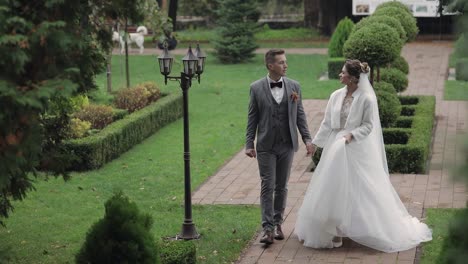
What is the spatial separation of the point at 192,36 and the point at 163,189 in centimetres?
2490

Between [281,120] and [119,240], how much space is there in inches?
108

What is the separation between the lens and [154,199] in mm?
11602

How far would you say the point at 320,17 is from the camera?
3528 centimetres

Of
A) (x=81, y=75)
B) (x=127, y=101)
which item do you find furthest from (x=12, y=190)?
(x=127, y=101)

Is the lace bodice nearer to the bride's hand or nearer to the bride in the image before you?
the bride

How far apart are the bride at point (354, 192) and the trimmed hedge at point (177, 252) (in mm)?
1350

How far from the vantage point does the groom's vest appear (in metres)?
9.20

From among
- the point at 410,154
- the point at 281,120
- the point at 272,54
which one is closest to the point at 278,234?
the point at 281,120

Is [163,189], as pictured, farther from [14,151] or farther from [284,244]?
[14,151]

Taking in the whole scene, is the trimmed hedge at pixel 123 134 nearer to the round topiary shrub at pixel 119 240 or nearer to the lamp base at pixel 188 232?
the lamp base at pixel 188 232

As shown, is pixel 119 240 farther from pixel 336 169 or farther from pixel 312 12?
pixel 312 12

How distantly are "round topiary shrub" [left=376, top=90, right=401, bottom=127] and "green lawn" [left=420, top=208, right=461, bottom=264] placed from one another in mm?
3533

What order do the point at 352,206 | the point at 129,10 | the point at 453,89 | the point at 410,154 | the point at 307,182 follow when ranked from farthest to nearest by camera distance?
the point at 453,89
the point at 410,154
the point at 307,182
the point at 352,206
the point at 129,10

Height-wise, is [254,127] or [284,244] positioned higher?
[254,127]
